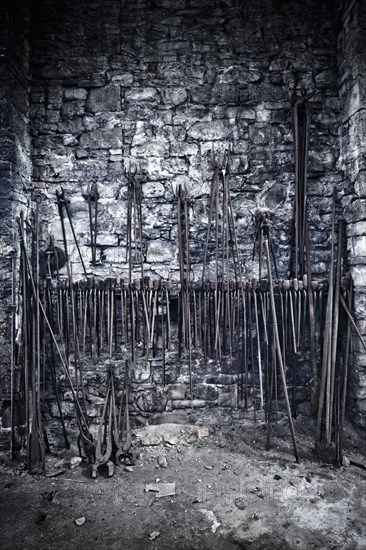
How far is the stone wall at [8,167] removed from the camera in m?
3.34

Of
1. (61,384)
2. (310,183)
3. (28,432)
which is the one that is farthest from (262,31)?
(28,432)

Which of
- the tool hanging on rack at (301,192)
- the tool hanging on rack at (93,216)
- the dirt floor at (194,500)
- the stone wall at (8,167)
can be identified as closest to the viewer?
the dirt floor at (194,500)

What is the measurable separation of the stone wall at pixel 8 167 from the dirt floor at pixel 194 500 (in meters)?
1.11

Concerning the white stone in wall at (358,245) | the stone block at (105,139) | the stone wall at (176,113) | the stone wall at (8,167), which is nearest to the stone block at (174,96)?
the stone wall at (176,113)

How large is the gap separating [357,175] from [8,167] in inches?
146

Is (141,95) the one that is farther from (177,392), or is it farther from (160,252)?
(177,392)

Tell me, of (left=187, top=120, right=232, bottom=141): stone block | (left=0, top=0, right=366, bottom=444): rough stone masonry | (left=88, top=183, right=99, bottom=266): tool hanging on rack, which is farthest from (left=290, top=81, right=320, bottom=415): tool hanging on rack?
(left=88, top=183, right=99, bottom=266): tool hanging on rack

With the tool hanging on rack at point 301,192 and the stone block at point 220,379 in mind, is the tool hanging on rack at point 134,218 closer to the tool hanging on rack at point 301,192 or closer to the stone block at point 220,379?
the stone block at point 220,379

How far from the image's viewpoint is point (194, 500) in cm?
266

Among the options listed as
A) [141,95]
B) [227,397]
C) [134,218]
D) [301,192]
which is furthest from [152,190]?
[227,397]

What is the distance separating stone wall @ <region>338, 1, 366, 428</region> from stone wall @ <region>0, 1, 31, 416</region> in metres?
3.64

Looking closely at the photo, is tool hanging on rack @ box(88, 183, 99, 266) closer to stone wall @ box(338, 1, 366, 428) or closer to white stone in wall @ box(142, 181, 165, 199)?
white stone in wall @ box(142, 181, 165, 199)

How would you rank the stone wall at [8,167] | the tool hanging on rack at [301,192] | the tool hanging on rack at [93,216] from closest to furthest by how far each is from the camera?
1. the stone wall at [8,167]
2. the tool hanging on rack at [301,192]
3. the tool hanging on rack at [93,216]

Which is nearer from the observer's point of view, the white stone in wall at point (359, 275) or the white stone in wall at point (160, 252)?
the white stone in wall at point (359, 275)
